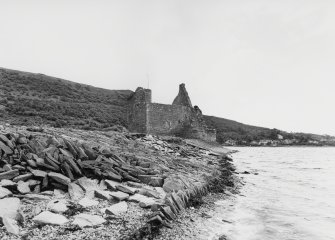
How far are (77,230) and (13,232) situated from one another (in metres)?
0.91

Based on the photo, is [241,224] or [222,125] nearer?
[241,224]

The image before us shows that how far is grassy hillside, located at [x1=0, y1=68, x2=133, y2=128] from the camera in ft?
71.8

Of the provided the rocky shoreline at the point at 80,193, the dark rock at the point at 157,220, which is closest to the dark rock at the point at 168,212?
the rocky shoreline at the point at 80,193

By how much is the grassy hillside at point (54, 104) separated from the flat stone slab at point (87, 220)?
13.9 meters

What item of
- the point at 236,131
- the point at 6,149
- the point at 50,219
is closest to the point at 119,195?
the point at 50,219

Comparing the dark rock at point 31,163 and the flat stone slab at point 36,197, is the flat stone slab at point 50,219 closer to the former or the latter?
the flat stone slab at point 36,197

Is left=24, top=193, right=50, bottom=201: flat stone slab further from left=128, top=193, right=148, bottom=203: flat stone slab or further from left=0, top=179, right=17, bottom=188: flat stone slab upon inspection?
left=128, top=193, right=148, bottom=203: flat stone slab

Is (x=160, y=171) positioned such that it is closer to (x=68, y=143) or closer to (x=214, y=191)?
(x=214, y=191)

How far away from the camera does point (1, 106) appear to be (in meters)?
22.3

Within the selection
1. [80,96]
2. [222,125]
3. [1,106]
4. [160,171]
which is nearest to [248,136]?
[222,125]

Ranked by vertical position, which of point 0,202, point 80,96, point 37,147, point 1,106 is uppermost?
point 80,96

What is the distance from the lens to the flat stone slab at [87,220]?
4742 mm

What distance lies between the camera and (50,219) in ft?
15.5

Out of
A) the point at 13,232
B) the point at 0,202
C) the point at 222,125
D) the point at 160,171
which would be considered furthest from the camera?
the point at 222,125
